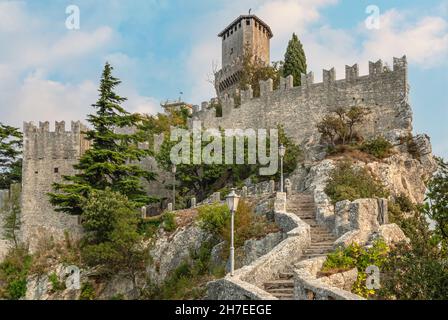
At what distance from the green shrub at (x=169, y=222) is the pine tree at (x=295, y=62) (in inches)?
645

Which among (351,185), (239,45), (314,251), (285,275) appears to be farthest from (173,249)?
(239,45)

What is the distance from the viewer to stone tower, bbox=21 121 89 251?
35459 millimetres

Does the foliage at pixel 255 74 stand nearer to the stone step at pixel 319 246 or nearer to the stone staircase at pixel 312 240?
the stone staircase at pixel 312 240

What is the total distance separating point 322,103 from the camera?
3728 cm

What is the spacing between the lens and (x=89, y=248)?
1115 inches

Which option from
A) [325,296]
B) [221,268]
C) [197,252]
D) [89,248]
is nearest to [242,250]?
[221,268]

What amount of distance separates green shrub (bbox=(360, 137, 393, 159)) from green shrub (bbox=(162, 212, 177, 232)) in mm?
10869

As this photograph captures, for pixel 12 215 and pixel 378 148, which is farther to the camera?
pixel 12 215

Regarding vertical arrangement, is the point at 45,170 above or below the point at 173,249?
above

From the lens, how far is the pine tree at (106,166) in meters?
32.9

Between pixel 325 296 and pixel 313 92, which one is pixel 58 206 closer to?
pixel 313 92

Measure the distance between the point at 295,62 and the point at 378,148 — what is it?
12.2 m

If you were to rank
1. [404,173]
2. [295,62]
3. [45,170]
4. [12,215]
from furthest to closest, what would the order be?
[295,62], [45,170], [12,215], [404,173]

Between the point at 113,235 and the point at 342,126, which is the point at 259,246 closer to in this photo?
the point at 113,235
